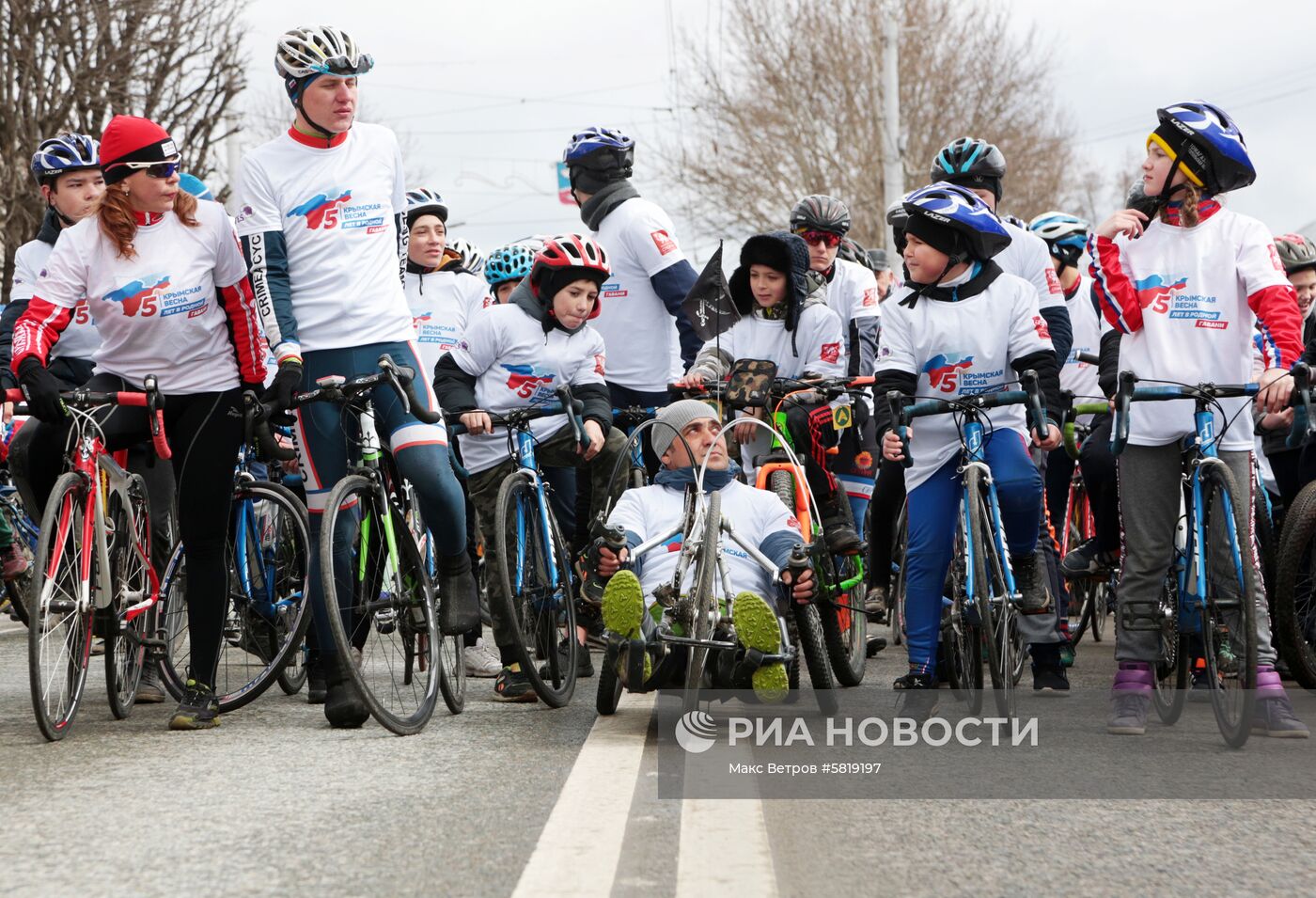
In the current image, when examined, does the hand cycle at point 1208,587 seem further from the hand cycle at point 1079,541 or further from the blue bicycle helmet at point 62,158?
the blue bicycle helmet at point 62,158

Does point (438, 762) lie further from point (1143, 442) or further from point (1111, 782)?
point (1143, 442)

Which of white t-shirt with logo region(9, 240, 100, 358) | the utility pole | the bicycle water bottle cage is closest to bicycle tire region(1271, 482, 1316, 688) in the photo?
the bicycle water bottle cage

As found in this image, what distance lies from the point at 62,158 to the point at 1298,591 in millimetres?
5591

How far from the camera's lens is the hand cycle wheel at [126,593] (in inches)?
277

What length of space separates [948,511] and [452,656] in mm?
1971

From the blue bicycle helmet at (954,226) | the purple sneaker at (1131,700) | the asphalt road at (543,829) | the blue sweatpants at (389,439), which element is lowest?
the purple sneaker at (1131,700)

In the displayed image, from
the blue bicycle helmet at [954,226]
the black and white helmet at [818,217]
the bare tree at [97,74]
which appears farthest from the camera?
the bare tree at [97,74]

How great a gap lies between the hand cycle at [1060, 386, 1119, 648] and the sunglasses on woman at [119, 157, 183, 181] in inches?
180

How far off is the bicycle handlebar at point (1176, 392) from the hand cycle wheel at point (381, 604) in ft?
8.25

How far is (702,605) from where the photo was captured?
249 inches

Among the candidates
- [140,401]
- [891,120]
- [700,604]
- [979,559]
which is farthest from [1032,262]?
[891,120]

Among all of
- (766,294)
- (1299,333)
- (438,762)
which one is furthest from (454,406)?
(1299,333)

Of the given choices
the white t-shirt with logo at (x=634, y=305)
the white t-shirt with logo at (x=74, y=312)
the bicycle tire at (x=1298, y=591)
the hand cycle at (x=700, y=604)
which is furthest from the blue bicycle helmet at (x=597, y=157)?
the bicycle tire at (x=1298, y=591)

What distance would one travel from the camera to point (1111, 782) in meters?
5.59
